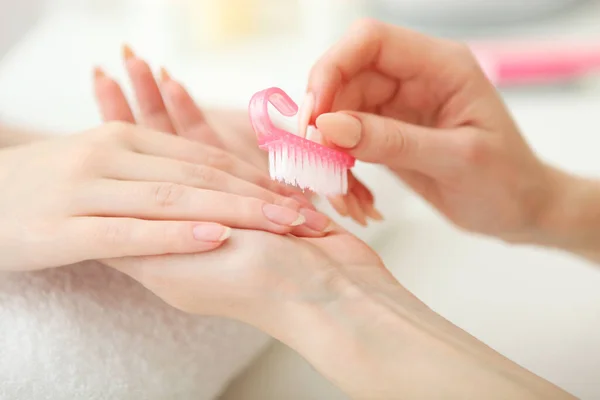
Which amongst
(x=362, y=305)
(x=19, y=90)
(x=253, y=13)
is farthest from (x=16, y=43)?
(x=362, y=305)

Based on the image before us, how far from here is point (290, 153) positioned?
444mm

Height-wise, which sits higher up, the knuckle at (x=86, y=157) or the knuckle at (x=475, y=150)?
the knuckle at (x=475, y=150)

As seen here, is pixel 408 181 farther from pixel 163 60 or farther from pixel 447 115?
pixel 163 60

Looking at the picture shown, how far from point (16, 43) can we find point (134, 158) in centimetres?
68

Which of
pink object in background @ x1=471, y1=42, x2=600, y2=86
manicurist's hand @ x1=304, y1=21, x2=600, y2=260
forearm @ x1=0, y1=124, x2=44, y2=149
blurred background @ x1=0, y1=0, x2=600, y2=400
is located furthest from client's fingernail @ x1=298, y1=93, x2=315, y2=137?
pink object in background @ x1=471, y1=42, x2=600, y2=86

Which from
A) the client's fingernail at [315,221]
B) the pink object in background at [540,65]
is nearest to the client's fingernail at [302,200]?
the client's fingernail at [315,221]

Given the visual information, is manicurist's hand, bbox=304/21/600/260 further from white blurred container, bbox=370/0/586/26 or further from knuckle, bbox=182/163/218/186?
white blurred container, bbox=370/0/586/26

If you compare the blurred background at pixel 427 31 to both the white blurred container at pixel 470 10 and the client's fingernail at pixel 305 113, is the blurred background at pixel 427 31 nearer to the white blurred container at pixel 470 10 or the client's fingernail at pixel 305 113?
the white blurred container at pixel 470 10

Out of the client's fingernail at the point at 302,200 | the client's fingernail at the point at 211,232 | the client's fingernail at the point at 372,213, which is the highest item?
the client's fingernail at the point at 211,232

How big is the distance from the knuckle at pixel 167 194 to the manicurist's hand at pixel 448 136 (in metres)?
0.12

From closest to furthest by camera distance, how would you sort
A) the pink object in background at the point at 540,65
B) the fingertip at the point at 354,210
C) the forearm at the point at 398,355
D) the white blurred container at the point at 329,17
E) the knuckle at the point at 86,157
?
the forearm at the point at 398,355 < the knuckle at the point at 86,157 < the fingertip at the point at 354,210 < the pink object in background at the point at 540,65 < the white blurred container at the point at 329,17

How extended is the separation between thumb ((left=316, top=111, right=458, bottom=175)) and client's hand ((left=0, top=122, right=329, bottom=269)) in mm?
62

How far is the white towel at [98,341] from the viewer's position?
478 mm

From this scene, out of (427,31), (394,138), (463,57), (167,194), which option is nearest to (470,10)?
(427,31)
